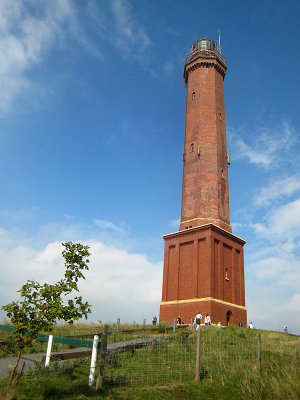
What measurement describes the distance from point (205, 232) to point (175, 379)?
731 inches

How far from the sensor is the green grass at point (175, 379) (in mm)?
7688

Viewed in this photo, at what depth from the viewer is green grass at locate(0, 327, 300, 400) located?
7.69m

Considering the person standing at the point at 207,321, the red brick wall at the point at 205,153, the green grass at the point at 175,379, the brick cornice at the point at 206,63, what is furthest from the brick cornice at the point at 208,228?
the brick cornice at the point at 206,63

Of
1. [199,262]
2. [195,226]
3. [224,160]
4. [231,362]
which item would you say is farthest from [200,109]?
[231,362]

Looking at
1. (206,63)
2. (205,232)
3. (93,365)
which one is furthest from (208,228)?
(93,365)

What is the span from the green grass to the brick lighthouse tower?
13942 mm

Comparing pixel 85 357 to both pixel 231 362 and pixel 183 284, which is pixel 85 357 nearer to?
pixel 231 362

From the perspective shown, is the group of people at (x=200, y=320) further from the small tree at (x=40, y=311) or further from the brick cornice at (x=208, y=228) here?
the small tree at (x=40, y=311)

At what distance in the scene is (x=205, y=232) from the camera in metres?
27.6

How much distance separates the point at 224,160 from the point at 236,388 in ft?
82.1

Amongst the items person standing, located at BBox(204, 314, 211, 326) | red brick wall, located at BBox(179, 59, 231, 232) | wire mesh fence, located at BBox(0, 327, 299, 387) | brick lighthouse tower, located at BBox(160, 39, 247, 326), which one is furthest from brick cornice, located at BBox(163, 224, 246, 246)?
wire mesh fence, located at BBox(0, 327, 299, 387)

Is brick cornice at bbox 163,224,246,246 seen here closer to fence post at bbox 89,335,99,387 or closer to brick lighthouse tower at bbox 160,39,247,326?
brick lighthouse tower at bbox 160,39,247,326

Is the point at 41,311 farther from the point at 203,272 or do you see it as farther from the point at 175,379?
the point at 203,272

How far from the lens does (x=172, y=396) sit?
314 inches
